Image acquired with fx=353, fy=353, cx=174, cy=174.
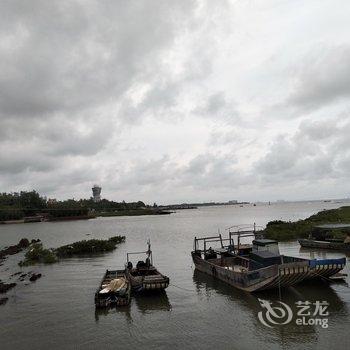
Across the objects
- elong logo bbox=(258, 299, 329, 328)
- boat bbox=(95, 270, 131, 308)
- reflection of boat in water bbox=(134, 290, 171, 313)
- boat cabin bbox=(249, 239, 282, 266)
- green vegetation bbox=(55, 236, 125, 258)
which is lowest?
elong logo bbox=(258, 299, 329, 328)

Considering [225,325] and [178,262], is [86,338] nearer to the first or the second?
[225,325]

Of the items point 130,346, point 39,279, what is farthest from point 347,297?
point 39,279

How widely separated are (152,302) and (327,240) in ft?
120

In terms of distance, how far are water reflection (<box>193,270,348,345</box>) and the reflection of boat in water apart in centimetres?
337

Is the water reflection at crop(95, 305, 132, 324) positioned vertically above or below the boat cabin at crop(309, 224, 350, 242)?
below

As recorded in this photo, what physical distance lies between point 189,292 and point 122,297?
23.6ft

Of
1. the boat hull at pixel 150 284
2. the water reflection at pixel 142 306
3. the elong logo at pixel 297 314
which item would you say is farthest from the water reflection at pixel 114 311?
the elong logo at pixel 297 314

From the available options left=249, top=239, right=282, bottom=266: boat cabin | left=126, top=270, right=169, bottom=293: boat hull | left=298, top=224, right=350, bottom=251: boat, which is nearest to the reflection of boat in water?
left=126, top=270, right=169, bottom=293: boat hull

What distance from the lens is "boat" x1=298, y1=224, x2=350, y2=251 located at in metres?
50.0

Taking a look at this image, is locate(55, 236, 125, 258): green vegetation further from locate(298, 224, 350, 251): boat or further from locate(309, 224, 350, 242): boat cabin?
locate(309, 224, 350, 242): boat cabin

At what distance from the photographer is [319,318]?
76.7ft

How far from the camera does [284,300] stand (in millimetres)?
27375

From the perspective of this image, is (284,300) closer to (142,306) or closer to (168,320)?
(168,320)

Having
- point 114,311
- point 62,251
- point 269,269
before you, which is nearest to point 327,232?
point 269,269
